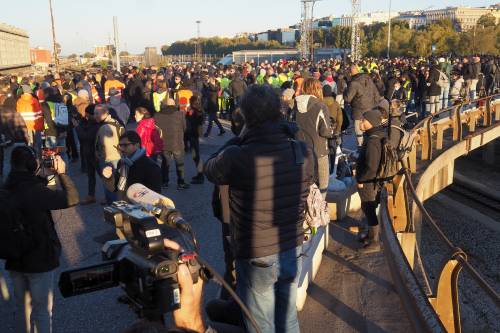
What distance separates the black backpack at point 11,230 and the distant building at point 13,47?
69.0 m

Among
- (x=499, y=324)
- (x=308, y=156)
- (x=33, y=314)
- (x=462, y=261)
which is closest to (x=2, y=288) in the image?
(x=33, y=314)

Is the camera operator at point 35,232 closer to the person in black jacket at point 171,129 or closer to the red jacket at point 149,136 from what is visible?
the red jacket at point 149,136

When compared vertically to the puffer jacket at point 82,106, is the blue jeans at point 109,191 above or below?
below

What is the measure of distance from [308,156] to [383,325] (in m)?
2.11

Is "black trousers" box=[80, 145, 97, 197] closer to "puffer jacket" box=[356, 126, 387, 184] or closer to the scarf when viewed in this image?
the scarf

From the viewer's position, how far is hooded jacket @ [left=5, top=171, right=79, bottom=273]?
363 cm

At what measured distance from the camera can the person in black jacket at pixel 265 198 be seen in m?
3.00

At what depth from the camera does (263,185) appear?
9.92 feet

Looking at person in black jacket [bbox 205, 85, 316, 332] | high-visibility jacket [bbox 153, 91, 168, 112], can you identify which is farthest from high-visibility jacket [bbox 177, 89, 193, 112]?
person in black jacket [bbox 205, 85, 316, 332]

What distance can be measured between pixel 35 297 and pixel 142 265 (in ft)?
6.87

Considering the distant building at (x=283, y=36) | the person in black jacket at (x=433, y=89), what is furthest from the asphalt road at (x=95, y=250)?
the distant building at (x=283, y=36)

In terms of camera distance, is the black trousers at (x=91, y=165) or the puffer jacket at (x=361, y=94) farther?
the puffer jacket at (x=361, y=94)

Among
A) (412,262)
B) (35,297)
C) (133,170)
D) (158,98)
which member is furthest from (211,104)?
(35,297)

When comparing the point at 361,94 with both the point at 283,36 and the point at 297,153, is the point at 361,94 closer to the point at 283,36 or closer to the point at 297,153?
the point at 297,153
